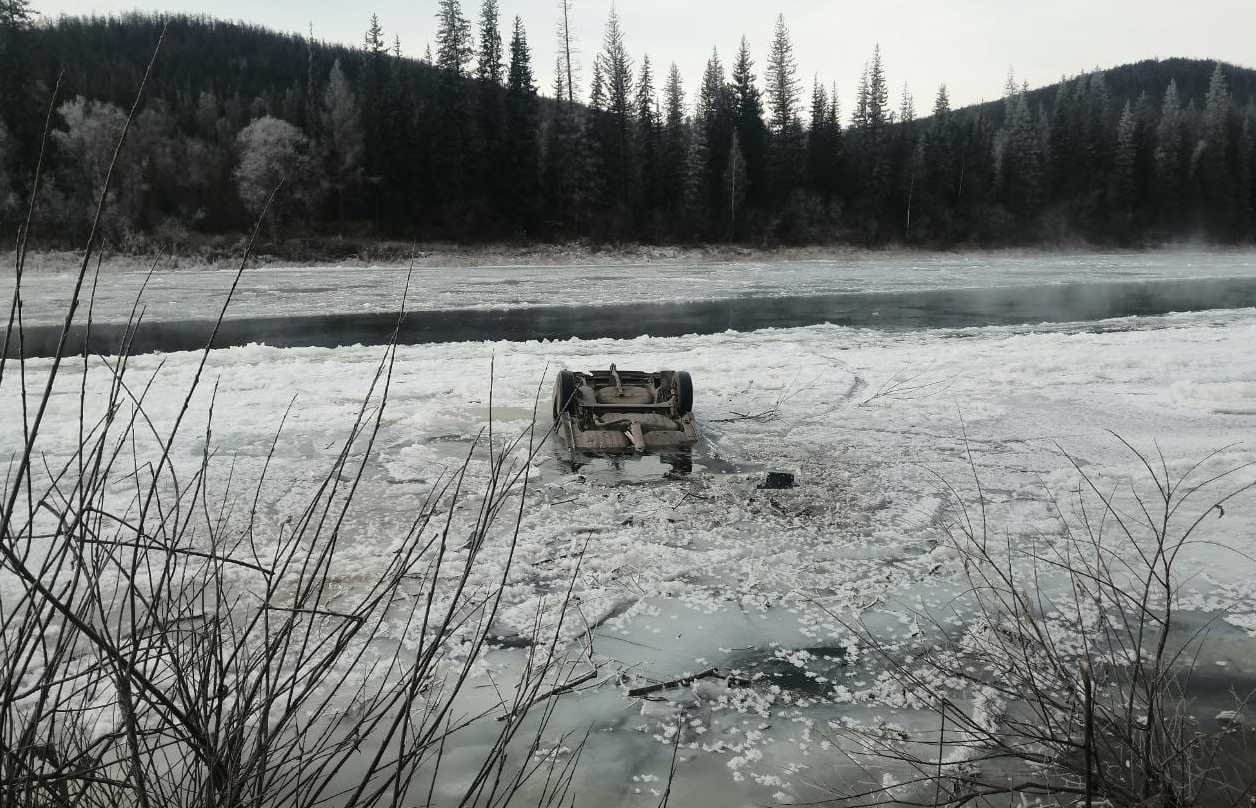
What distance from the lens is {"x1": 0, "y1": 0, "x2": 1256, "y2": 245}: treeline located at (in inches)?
1686

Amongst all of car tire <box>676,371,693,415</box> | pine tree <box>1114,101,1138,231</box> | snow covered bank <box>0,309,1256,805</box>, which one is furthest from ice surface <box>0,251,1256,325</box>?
pine tree <box>1114,101,1138,231</box>

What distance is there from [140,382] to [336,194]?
39191mm

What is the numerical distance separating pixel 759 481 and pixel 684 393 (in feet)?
5.90

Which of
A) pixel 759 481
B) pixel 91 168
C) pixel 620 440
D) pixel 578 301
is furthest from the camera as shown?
pixel 91 168

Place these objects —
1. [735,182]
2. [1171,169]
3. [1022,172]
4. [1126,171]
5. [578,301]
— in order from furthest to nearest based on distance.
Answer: [1171,169]
[1126,171]
[1022,172]
[735,182]
[578,301]

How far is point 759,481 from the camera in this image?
7426 mm

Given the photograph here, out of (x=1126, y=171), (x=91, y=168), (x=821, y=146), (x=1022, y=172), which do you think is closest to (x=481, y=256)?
(x=91, y=168)

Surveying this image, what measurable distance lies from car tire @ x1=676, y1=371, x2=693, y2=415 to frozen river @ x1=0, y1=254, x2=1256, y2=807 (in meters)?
0.41

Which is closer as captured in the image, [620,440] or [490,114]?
[620,440]

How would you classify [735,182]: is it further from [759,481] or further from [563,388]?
[759,481]

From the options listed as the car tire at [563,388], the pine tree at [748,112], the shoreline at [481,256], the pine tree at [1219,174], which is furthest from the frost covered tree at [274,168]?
the pine tree at [1219,174]

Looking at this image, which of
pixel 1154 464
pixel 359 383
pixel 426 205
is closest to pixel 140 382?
pixel 359 383

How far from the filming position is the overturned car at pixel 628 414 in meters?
8.21

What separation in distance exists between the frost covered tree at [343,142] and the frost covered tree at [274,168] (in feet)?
5.04
